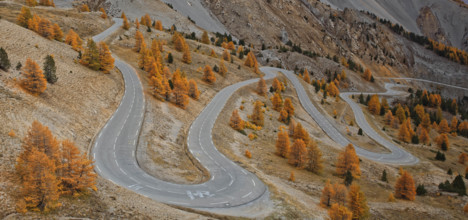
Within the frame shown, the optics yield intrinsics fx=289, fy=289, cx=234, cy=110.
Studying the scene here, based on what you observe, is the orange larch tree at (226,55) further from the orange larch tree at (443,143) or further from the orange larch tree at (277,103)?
the orange larch tree at (443,143)

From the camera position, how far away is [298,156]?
4597 centimetres

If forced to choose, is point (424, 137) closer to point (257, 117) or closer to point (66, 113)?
point (257, 117)

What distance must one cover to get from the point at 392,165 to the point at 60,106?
61817 millimetres

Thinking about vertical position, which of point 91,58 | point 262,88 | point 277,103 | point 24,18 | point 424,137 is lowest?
point 91,58

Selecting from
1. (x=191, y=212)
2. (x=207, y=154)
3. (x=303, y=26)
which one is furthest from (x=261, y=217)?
(x=303, y=26)

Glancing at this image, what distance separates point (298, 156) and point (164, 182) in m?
24.9

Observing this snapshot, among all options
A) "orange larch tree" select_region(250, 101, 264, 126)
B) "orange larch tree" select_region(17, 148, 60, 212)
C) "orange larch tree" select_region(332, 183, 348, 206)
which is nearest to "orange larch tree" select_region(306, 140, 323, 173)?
"orange larch tree" select_region(332, 183, 348, 206)

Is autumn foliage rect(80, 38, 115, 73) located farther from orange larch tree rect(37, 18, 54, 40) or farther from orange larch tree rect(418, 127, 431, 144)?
orange larch tree rect(418, 127, 431, 144)

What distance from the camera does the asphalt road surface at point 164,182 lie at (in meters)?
25.5

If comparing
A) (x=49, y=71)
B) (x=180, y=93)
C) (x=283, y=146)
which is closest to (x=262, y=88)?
(x=180, y=93)

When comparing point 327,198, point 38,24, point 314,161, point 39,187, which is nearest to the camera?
point 39,187

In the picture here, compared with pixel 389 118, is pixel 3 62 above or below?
below

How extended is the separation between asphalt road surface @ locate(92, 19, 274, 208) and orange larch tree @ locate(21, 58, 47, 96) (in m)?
8.80

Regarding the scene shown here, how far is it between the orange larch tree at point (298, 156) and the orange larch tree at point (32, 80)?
35.7m
